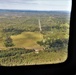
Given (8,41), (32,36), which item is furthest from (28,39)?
(8,41)

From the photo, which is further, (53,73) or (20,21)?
(53,73)

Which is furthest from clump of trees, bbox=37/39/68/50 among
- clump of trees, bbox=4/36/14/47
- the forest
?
clump of trees, bbox=4/36/14/47

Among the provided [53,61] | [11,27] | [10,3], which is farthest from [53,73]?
[10,3]

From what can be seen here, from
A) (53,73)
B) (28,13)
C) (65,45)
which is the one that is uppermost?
(28,13)

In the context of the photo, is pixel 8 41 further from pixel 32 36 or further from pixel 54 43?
pixel 54 43

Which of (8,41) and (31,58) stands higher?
(8,41)

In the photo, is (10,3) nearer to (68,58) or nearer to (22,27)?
(22,27)

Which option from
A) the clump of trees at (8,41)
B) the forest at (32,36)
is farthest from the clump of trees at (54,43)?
the clump of trees at (8,41)

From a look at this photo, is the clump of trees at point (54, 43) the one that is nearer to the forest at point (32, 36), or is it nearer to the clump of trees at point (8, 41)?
the forest at point (32, 36)
